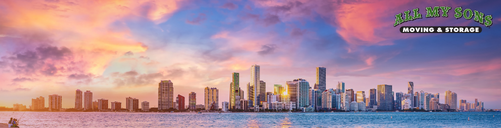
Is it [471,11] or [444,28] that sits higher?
[471,11]

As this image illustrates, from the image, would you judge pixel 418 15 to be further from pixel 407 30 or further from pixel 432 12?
pixel 407 30

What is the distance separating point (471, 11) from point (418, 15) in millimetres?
6774

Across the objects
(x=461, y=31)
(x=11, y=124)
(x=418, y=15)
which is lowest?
(x=11, y=124)

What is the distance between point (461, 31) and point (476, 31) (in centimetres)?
232

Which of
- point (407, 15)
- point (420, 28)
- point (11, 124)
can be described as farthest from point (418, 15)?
point (11, 124)

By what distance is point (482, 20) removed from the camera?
5103 cm

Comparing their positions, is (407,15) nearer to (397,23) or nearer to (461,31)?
(397,23)

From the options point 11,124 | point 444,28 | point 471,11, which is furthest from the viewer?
point 11,124

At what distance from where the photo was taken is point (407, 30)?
155 ft

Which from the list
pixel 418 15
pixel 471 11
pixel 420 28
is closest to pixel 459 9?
pixel 471 11

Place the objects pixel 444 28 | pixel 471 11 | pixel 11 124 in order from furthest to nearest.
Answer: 1. pixel 11 124
2. pixel 471 11
3. pixel 444 28

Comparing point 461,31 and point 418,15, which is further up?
point 418,15

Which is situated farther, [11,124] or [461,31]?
[11,124]

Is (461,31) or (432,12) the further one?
(432,12)
